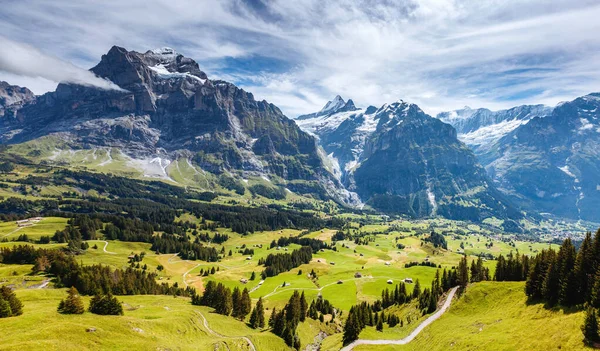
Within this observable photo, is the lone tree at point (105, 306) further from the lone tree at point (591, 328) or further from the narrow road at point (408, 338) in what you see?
the lone tree at point (591, 328)

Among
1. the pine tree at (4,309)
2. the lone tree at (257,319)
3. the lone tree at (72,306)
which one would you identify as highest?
the pine tree at (4,309)

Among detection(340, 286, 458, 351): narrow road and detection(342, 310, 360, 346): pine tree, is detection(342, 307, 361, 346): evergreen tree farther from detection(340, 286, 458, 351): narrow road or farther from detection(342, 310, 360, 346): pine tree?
detection(340, 286, 458, 351): narrow road

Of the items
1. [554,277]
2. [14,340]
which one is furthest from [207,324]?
[554,277]

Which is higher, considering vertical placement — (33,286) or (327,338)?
(33,286)

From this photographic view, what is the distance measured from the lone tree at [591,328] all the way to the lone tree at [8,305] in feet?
345

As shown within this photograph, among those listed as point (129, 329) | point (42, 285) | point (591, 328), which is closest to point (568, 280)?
point (591, 328)

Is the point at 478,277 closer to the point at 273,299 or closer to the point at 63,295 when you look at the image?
the point at 273,299

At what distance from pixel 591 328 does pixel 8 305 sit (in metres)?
106

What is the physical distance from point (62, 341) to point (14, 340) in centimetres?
680

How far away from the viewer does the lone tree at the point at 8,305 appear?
221ft

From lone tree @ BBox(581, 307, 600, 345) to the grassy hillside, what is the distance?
1.35m

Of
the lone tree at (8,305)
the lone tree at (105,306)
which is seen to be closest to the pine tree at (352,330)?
the lone tree at (105,306)

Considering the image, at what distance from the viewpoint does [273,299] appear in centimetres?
16725

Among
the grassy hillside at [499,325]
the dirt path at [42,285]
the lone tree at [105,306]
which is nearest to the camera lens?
the grassy hillside at [499,325]
